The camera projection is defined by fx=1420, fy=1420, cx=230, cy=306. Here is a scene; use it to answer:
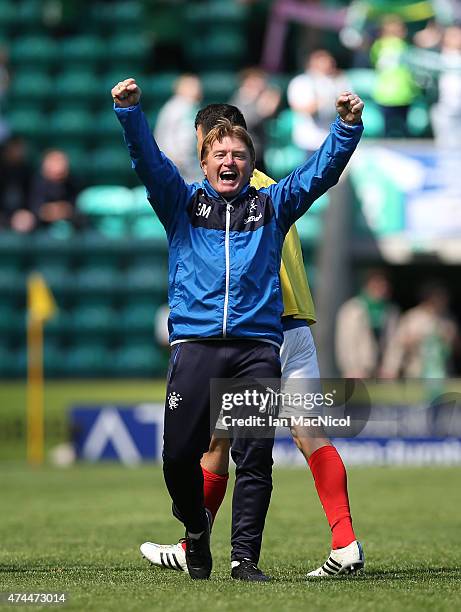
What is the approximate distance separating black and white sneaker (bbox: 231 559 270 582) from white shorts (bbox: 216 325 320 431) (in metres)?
0.87

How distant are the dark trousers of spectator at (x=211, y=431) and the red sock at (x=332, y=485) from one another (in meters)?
0.52

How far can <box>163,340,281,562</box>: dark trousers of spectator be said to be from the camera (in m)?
5.68

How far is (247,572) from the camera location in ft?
18.8

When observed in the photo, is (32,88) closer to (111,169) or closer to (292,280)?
(111,169)

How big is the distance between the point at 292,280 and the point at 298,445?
75 centimetres

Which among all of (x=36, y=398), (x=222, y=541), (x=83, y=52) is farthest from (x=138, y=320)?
(x=222, y=541)

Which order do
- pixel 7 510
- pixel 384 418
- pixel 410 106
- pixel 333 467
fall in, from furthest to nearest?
pixel 410 106 → pixel 384 418 → pixel 7 510 → pixel 333 467

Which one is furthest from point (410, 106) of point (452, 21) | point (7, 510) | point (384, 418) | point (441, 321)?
point (7, 510)

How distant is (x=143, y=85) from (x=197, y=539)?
52.0 ft

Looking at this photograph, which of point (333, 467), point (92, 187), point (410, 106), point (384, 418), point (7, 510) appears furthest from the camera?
point (92, 187)

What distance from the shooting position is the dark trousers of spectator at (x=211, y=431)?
5680mm

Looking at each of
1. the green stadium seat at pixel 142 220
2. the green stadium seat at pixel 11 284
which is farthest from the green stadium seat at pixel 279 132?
the green stadium seat at pixel 11 284

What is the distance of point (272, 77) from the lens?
20281 mm

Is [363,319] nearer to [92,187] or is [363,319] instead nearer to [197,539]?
[92,187]
